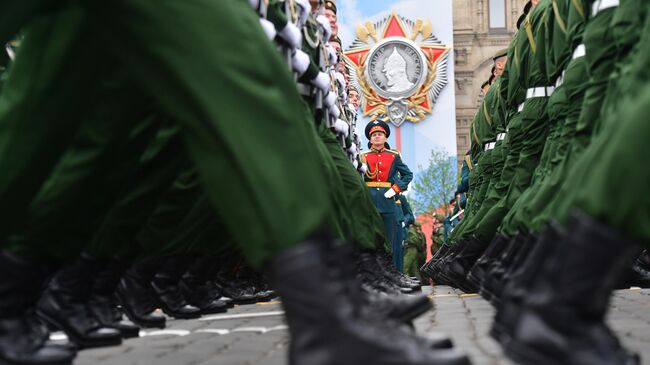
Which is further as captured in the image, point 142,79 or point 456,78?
point 456,78

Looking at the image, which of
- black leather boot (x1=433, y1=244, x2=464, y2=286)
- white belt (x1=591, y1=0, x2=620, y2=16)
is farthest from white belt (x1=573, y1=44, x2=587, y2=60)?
black leather boot (x1=433, y1=244, x2=464, y2=286)


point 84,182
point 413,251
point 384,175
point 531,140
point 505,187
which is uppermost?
point 84,182

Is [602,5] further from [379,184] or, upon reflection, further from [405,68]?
[405,68]

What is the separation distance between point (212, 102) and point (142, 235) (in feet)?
8.87

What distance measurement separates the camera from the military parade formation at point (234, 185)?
1748 mm

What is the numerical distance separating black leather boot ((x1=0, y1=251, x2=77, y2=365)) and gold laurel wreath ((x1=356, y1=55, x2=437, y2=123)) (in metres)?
32.6

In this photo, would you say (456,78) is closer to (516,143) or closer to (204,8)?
(516,143)

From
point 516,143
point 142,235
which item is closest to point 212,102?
point 142,235

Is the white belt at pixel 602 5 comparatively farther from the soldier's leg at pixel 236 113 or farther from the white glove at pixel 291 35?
the soldier's leg at pixel 236 113

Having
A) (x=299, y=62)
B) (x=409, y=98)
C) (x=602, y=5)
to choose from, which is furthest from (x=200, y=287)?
(x=409, y=98)

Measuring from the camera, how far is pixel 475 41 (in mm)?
45594

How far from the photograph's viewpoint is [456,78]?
4622 cm

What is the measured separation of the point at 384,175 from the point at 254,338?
7.84m

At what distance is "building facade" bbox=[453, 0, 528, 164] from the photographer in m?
45.0
